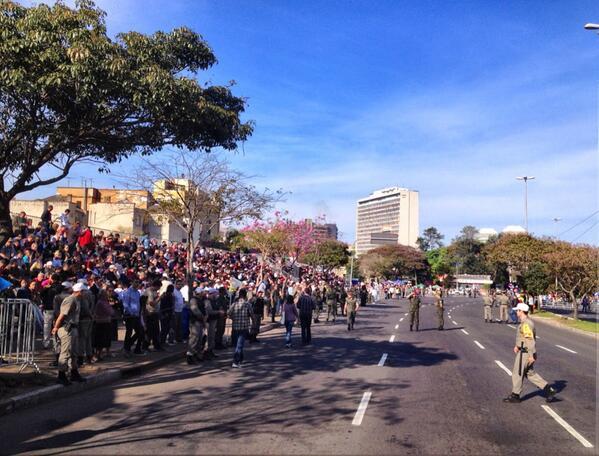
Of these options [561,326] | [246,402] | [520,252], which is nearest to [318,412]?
[246,402]

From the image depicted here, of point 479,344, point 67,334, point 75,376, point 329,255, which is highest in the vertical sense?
point 329,255

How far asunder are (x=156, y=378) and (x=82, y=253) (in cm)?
1025

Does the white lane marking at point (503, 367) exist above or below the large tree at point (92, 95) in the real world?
below

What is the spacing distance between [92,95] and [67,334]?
4.01 meters

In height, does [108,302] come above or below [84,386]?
above

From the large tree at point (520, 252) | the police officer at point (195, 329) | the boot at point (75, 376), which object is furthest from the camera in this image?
the large tree at point (520, 252)

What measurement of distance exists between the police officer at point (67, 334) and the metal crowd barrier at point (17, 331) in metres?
0.95

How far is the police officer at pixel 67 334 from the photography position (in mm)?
9273

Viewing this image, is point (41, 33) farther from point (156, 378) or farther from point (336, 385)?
point (336, 385)

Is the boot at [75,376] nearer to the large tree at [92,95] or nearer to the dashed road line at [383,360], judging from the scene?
the large tree at [92,95]

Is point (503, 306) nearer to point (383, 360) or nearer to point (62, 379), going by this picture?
point (383, 360)

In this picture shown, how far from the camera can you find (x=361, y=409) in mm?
8508

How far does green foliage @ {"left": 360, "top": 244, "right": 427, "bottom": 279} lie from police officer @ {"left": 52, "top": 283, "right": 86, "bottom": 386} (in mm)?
89796

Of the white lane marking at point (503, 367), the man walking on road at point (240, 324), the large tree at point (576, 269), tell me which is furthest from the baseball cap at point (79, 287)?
the large tree at point (576, 269)
